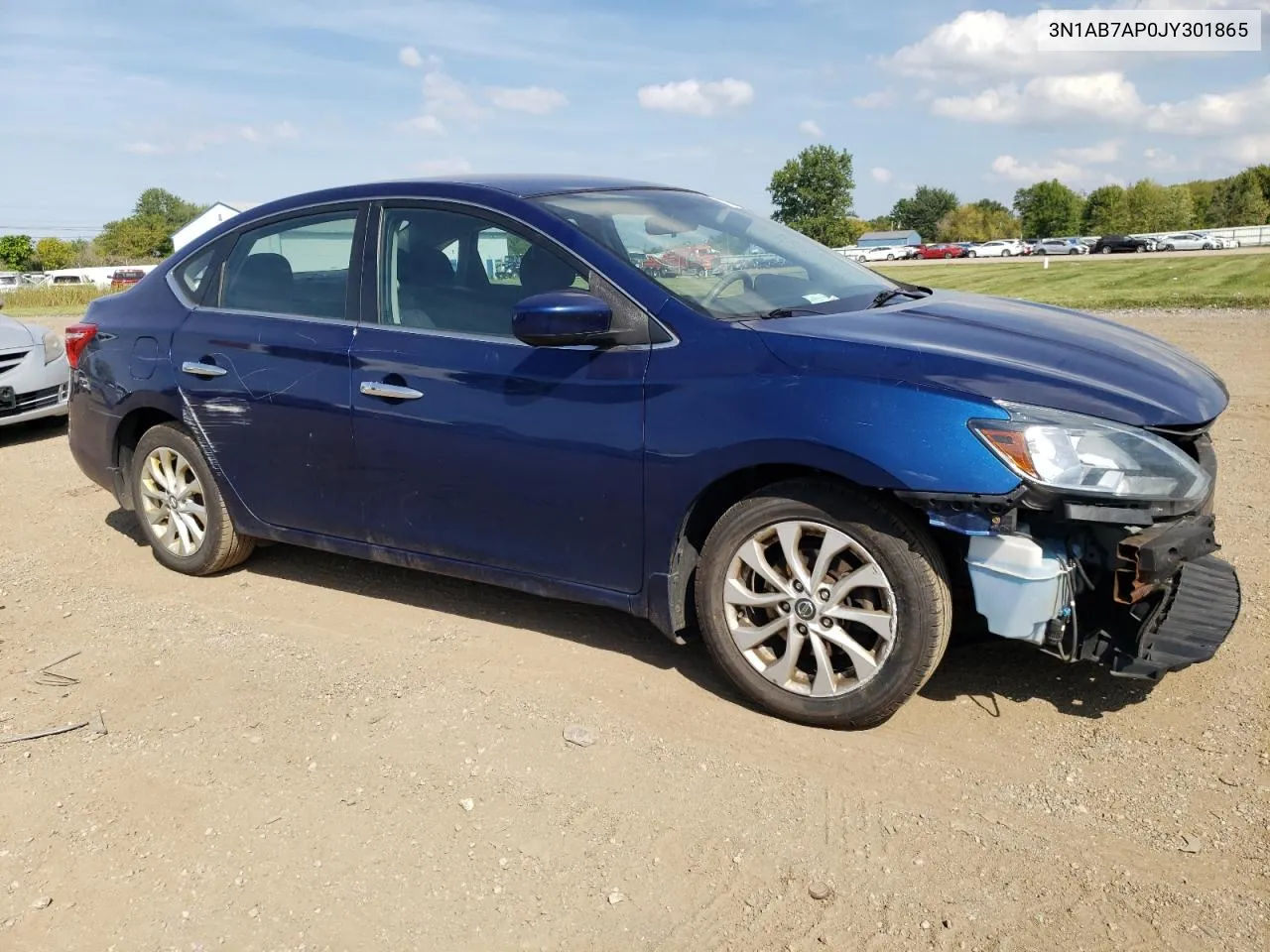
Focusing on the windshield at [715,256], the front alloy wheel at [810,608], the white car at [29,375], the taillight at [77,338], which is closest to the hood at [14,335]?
the white car at [29,375]

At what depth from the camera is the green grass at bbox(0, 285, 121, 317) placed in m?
30.8

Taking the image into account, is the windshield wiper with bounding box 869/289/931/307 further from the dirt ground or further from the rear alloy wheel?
the rear alloy wheel

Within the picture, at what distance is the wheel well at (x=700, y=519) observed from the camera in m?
3.68

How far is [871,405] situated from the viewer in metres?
3.39

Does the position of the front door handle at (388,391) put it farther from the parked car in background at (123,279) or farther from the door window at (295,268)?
the parked car in background at (123,279)

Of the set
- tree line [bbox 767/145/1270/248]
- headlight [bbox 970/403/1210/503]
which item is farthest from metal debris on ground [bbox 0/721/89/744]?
tree line [bbox 767/145/1270/248]

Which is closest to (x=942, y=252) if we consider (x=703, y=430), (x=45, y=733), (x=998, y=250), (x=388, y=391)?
(x=998, y=250)

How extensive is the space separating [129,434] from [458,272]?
2.24 meters

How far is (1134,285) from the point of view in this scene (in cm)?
2580

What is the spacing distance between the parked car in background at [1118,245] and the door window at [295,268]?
70.2 metres

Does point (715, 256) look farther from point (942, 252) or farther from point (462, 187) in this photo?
point (942, 252)

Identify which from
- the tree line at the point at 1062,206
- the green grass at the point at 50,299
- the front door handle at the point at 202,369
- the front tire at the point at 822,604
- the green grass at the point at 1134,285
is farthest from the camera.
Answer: the tree line at the point at 1062,206

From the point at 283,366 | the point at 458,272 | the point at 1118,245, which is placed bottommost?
the point at 1118,245

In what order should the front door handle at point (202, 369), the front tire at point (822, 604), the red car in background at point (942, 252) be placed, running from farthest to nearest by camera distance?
the red car in background at point (942, 252)
the front door handle at point (202, 369)
the front tire at point (822, 604)
